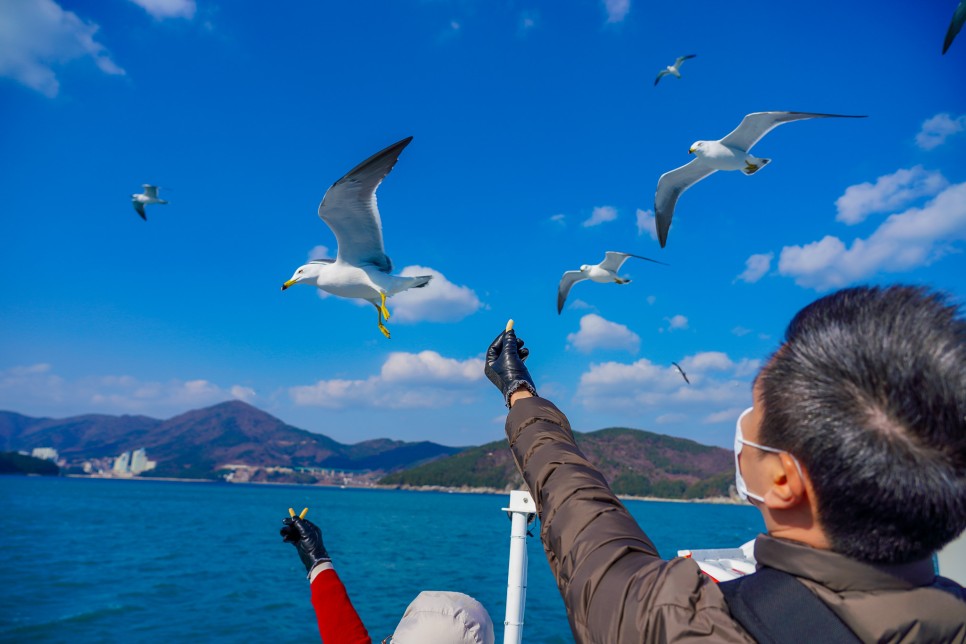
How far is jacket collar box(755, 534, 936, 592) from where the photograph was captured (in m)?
0.85

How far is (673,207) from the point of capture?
10539mm

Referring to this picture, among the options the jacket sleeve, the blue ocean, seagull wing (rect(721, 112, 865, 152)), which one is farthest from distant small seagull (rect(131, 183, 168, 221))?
the jacket sleeve

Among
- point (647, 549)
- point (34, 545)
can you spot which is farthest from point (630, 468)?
point (647, 549)

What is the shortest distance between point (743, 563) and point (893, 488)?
5.46 metres

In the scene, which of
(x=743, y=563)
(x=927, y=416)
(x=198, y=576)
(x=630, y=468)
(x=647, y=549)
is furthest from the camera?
(x=630, y=468)

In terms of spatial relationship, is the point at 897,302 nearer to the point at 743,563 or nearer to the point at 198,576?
the point at 743,563

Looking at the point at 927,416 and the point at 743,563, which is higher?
the point at 927,416

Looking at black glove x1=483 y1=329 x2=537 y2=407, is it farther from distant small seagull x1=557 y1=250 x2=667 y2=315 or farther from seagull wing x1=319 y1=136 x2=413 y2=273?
distant small seagull x1=557 y1=250 x2=667 y2=315

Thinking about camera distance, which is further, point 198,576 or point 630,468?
point 630,468

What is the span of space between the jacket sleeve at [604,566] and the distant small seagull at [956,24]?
27.0ft

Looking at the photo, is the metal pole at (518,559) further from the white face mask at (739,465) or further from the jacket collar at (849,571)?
the jacket collar at (849,571)

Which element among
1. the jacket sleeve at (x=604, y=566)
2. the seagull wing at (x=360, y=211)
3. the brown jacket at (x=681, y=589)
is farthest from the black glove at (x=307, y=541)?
the seagull wing at (x=360, y=211)

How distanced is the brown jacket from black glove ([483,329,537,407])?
18.5 inches

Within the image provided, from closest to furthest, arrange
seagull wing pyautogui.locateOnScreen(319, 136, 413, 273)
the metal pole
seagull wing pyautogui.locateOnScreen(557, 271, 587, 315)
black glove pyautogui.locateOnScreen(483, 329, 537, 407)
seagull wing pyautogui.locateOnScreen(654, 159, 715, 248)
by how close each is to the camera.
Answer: black glove pyautogui.locateOnScreen(483, 329, 537, 407) → the metal pole → seagull wing pyautogui.locateOnScreen(319, 136, 413, 273) → seagull wing pyautogui.locateOnScreen(654, 159, 715, 248) → seagull wing pyautogui.locateOnScreen(557, 271, 587, 315)
